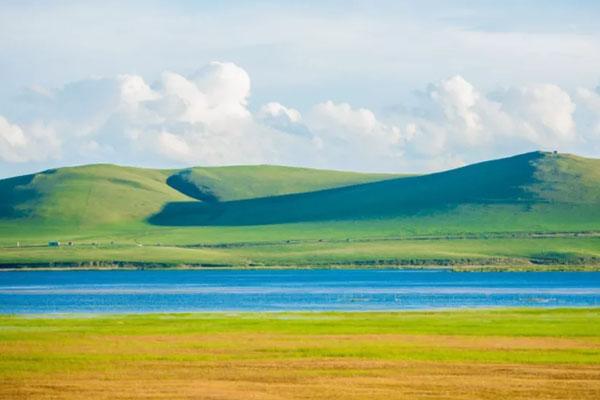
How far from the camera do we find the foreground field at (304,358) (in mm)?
41719

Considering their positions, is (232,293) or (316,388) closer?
(316,388)

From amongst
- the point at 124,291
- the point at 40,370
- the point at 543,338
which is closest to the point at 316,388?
the point at 40,370

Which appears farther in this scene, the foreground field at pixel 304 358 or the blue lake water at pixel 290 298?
the blue lake water at pixel 290 298

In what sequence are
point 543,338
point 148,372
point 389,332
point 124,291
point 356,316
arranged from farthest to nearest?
point 124,291 < point 356,316 < point 389,332 < point 543,338 < point 148,372

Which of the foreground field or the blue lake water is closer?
the foreground field

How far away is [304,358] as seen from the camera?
163ft

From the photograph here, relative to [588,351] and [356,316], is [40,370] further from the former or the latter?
[356,316]

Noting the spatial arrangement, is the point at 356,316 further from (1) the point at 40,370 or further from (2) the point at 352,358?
(1) the point at 40,370

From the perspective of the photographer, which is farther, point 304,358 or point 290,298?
point 290,298

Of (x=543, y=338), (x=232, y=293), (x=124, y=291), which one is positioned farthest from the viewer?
(x=124, y=291)

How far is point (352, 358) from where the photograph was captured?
49.6m

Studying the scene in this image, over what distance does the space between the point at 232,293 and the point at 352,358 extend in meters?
68.5

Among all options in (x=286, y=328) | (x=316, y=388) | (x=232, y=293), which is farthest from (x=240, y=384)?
(x=232, y=293)

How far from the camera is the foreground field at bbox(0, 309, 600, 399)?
41.7 m
